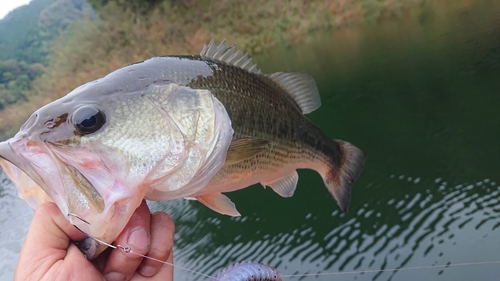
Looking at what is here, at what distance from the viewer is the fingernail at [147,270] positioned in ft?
5.51

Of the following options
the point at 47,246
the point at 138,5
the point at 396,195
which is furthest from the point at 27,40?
the point at 47,246

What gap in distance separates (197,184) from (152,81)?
1.56ft

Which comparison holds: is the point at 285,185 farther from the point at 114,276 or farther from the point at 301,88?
the point at 114,276

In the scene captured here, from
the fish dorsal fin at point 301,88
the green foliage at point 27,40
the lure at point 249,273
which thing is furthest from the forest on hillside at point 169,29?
the lure at point 249,273

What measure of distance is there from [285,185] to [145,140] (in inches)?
48.7

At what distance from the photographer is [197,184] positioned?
1.51 meters

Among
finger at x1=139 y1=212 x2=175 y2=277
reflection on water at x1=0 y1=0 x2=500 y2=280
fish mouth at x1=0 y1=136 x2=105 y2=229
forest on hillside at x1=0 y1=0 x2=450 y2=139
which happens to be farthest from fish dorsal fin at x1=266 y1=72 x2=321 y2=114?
forest on hillside at x1=0 y1=0 x2=450 y2=139

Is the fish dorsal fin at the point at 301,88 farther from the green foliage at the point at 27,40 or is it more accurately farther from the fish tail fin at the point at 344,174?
the green foliage at the point at 27,40

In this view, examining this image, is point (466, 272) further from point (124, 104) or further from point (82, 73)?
point (82, 73)

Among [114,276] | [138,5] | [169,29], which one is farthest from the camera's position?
[138,5]

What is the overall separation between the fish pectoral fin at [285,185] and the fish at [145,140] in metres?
0.35

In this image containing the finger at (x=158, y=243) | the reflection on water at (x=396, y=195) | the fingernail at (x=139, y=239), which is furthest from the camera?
the reflection on water at (x=396, y=195)

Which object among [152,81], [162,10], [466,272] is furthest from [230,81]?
[162,10]

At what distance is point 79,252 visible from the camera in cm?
151
